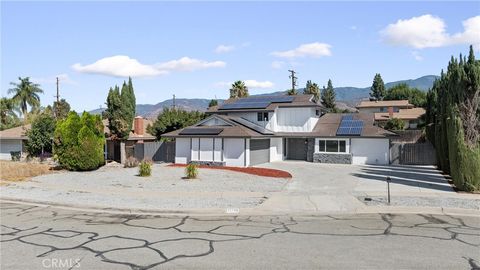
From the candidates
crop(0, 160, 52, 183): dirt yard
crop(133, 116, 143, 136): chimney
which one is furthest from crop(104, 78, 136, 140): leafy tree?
crop(0, 160, 52, 183): dirt yard

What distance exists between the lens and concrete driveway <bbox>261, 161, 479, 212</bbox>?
1508 centimetres

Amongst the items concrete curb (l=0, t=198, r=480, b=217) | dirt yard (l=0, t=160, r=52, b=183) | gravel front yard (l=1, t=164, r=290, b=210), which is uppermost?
dirt yard (l=0, t=160, r=52, b=183)

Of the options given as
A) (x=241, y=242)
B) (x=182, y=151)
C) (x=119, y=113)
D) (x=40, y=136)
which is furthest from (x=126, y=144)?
(x=241, y=242)

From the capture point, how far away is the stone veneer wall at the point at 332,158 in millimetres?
33531

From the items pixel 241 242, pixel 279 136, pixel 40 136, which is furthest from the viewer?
pixel 40 136

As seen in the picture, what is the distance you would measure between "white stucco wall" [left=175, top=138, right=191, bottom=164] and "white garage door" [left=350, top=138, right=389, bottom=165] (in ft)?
46.2

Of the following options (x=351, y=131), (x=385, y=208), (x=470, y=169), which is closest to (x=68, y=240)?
(x=385, y=208)

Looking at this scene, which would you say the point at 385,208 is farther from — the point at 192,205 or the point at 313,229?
the point at 192,205

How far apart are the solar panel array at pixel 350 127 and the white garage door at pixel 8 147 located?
34935 millimetres

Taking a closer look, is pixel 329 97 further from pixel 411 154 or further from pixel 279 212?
pixel 279 212

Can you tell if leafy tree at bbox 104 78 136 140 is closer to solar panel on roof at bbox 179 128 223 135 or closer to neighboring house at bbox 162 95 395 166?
neighboring house at bbox 162 95 395 166

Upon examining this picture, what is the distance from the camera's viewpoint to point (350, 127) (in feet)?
114

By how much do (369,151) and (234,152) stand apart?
1143 cm

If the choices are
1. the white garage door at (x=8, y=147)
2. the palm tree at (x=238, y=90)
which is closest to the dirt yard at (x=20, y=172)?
the white garage door at (x=8, y=147)
